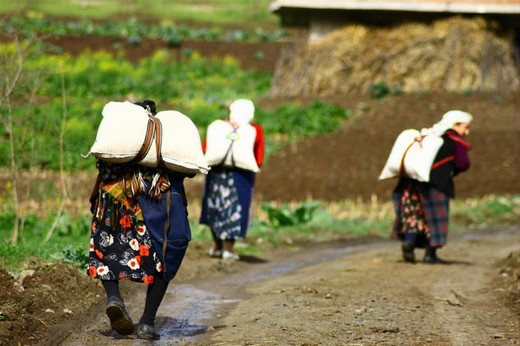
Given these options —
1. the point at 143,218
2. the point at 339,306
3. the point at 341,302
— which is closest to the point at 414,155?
the point at 341,302

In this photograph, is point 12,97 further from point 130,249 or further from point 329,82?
point 329,82

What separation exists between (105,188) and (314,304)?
7.94ft

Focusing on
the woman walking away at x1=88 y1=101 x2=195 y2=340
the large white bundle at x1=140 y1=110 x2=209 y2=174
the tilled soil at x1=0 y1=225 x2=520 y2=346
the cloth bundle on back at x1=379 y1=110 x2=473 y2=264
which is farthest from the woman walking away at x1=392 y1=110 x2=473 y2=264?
the woman walking away at x1=88 y1=101 x2=195 y2=340

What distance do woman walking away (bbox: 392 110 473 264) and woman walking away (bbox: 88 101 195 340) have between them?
18.5ft

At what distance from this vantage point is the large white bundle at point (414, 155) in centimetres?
1302

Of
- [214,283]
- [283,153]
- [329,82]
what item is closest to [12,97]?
[214,283]

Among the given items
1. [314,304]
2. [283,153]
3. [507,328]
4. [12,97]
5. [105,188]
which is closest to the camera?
[105,188]

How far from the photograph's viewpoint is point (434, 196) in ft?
43.9

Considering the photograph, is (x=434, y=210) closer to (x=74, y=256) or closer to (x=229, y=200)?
(x=229, y=200)

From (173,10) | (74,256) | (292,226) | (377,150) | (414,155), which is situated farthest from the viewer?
(173,10)

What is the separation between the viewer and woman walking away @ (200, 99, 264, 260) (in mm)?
13164

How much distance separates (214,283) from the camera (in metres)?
11.9

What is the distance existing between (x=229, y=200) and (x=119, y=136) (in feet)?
18.5

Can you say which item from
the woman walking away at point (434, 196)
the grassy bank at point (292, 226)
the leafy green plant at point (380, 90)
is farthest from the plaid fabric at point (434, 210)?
the leafy green plant at point (380, 90)
